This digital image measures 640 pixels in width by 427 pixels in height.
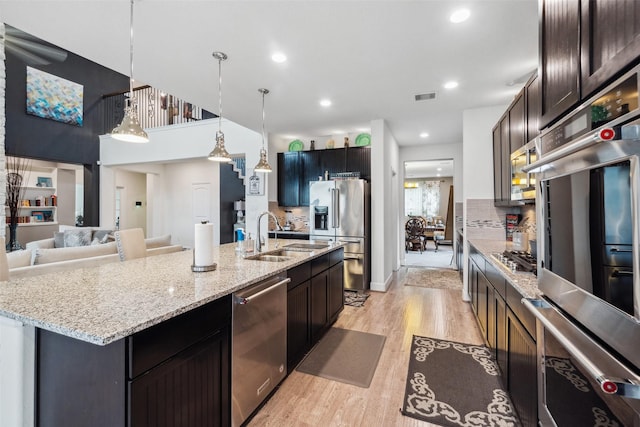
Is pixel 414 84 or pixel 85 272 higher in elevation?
pixel 414 84

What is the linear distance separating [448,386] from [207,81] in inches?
145

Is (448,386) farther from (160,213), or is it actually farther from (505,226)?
(160,213)

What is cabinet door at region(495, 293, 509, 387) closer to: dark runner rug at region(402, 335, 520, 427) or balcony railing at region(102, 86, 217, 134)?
dark runner rug at region(402, 335, 520, 427)

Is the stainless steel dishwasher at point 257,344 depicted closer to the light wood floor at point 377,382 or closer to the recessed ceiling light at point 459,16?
the light wood floor at point 377,382

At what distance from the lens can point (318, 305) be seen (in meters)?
2.75

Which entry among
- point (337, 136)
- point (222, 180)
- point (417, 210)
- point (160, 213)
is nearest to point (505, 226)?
point (337, 136)

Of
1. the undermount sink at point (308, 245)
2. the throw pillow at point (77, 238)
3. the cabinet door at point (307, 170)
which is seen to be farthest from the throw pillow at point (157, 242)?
the undermount sink at point (308, 245)

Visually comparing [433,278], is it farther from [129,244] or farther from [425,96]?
[129,244]

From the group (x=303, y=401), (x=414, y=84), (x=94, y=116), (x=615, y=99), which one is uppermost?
(x=94, y=116)

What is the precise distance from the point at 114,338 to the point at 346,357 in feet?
6.63

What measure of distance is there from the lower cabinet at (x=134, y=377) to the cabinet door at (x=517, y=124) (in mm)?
2940

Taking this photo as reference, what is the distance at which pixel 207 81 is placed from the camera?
3.22m

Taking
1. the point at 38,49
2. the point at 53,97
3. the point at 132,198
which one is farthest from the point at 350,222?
the point at 38,49

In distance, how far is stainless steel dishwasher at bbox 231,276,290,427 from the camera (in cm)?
158
